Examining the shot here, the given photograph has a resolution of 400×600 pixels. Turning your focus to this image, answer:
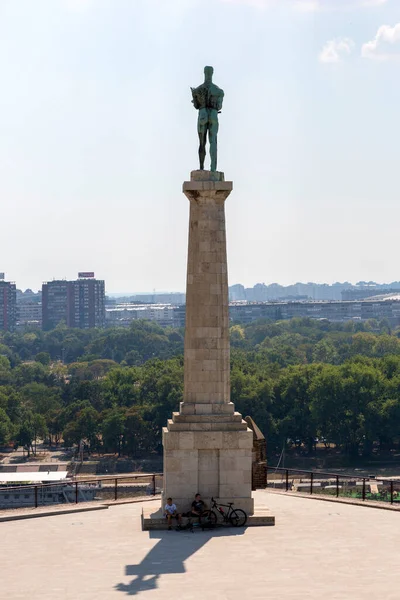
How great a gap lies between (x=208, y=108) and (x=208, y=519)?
12.7 meters

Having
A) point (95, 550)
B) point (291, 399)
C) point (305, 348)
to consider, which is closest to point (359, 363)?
point (291, 399)

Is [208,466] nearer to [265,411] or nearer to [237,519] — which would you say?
[237,519]

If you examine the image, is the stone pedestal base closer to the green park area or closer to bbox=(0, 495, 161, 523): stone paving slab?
bbox=(0, 495, 161, 523): stone paving slab

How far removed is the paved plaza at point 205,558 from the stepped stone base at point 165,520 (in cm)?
37

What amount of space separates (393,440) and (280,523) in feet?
251

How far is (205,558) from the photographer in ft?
87.5

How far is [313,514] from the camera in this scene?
105 ft

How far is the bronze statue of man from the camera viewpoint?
3294 centimetres

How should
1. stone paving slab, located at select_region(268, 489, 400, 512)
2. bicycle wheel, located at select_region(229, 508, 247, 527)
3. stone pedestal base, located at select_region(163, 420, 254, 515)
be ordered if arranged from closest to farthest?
bicycle wheel, located at select_region(229, 508, 247, 527) < stone pedestal base, located at select_region(163, 420, 254, 515) < stone paving slab, located at select_region(268, 489, 400, 512)

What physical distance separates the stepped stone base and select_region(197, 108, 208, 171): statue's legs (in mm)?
10813

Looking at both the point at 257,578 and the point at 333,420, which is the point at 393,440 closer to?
the point at 333,420

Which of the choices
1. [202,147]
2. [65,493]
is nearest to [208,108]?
[202,147]

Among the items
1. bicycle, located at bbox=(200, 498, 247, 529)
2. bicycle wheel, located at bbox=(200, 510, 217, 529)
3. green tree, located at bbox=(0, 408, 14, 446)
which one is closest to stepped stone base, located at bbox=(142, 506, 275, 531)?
bicycle, located at bbox=(200, 498, 247, 529)

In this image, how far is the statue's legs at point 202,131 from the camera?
33.1m
